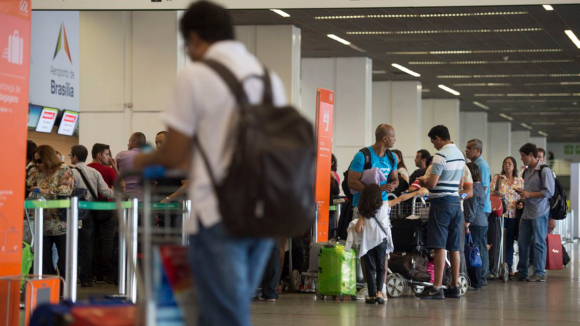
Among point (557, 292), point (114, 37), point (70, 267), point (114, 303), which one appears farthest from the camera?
point (114, 37)

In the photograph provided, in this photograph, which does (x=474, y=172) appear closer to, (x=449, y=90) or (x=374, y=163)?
(x=374, y=163)

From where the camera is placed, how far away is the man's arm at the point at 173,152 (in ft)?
9.62

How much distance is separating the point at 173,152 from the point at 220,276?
0.45 m

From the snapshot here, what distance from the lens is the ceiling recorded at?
56.7 ft

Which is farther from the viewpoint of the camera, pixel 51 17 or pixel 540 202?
pixel 51 17

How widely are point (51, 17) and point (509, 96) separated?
785 inches

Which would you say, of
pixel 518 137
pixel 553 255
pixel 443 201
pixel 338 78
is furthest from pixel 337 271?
pixel 518 137

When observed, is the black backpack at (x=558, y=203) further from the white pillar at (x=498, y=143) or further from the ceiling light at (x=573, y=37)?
the white pillar at (x=498, y=143)

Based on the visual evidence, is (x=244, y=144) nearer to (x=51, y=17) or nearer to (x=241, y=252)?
(x=241, y=252)

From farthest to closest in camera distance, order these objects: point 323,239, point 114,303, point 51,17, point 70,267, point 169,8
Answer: point 51,17, point 323,239, point 169,8, point 70,267, point 114,303

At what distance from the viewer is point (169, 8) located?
818 cm

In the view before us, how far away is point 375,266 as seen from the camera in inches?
337

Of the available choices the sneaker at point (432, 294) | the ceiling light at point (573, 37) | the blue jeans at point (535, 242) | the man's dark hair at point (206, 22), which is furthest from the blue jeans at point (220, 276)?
the ceiling light at point (573, 37)

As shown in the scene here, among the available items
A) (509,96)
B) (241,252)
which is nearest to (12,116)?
(241,252)
